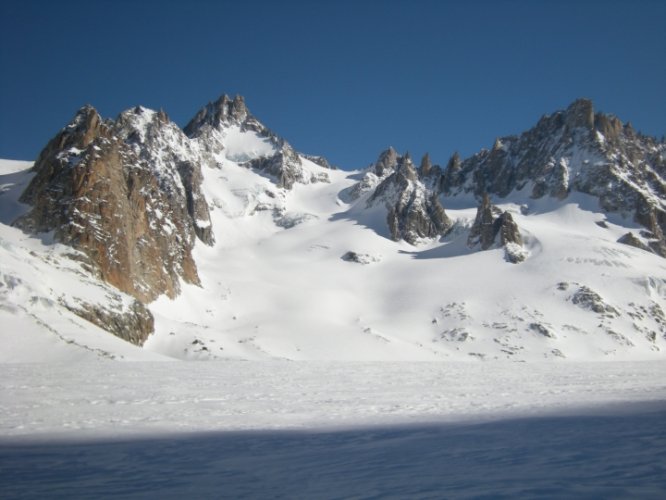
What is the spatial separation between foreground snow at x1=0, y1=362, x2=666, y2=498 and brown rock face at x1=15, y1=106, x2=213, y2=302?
139ft

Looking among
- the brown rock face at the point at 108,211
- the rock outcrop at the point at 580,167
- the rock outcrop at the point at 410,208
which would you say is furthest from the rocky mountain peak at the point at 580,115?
the brown rock face at the point at 108,211

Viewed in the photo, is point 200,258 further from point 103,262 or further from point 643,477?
point 643,477

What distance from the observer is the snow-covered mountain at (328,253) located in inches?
2178

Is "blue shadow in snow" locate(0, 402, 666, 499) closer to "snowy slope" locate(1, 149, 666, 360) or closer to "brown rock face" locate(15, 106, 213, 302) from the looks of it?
"snowy slope" locate(1, 149, 666, 360)

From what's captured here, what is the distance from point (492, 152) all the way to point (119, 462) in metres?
182

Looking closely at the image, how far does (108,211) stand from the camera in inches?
2616

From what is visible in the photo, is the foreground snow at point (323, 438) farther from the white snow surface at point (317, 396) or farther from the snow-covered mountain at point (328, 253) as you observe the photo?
the snow-covered mountain at point (328, 253)

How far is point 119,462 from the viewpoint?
→ 416 inches

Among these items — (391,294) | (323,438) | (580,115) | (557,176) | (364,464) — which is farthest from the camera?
(580,115)

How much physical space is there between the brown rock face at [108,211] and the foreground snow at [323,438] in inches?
1664

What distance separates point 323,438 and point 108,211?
2367 inches

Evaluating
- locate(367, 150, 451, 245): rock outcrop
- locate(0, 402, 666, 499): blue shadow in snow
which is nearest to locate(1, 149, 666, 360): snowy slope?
locate(367, 150, 451, 245): rock outcrop

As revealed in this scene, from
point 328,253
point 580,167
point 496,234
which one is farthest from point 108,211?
point 580,167

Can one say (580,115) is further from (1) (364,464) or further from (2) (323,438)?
Result: (1) (364,464)
